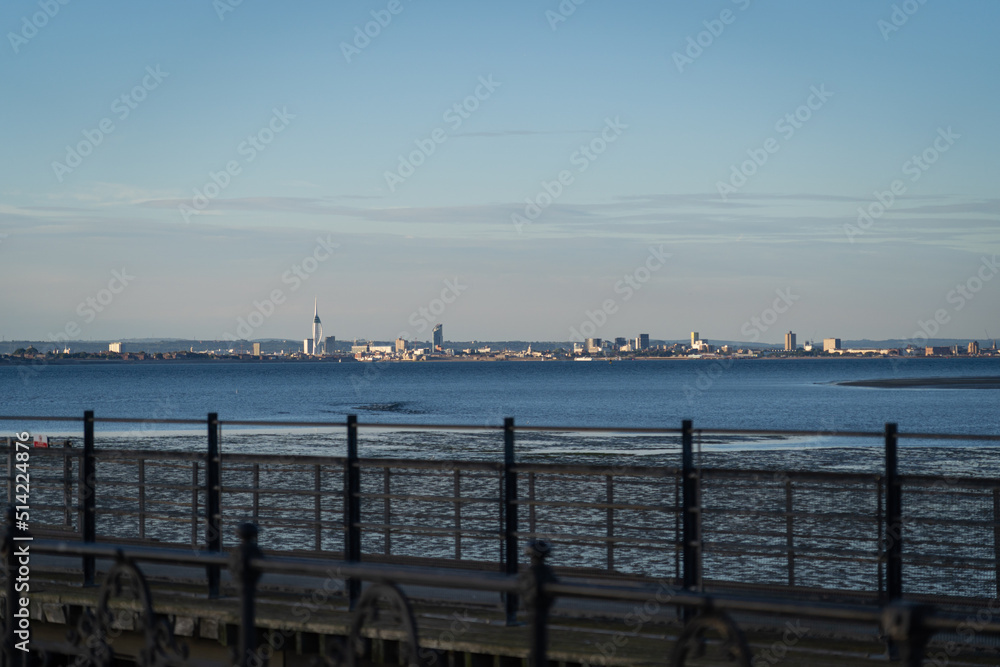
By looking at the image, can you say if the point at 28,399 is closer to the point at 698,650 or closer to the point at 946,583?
the point at 946,583

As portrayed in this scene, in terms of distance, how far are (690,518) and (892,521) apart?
1.50m

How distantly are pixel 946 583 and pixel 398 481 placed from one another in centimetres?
1515

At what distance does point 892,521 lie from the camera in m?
7.87

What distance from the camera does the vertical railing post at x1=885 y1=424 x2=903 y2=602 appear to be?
25.8 ft

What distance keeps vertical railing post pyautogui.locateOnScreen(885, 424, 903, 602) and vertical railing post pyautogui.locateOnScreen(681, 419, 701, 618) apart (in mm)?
1398

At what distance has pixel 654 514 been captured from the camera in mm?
22266

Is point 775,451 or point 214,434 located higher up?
point 214,434

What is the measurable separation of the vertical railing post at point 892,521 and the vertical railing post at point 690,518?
1398mm

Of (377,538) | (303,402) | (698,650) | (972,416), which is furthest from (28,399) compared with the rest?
(698,650)

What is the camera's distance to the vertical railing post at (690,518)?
27.7ft

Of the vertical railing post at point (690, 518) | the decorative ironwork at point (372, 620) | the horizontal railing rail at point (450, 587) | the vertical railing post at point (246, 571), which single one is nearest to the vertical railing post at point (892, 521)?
the vertical railing post at point (690, 518)

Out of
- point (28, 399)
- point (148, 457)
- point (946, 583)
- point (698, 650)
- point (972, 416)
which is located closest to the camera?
point (698, 650)

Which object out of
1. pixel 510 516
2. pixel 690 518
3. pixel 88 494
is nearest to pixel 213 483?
pixel 88 494

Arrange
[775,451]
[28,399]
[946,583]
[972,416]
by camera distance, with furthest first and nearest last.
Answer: [28,399] → [972,416] → [775,451] → [946,583]
